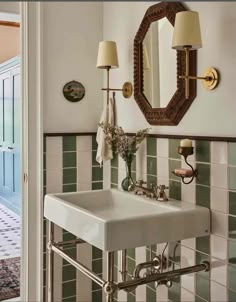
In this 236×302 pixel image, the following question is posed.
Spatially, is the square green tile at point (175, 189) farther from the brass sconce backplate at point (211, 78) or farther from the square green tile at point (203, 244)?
the brass sconce backplate at point (211, 78)

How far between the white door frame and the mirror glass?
0.68 meters

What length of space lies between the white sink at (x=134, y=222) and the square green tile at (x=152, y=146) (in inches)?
10.6

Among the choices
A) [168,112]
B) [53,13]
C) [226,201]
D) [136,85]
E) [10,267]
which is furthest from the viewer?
[10,267]

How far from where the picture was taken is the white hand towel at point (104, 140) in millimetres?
2370

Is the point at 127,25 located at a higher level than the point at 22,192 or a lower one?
higher

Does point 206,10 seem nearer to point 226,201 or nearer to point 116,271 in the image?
point 226,201

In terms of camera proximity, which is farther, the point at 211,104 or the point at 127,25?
the point at 127,25

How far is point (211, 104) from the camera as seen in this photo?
1723 millimetres

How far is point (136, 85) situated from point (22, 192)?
0.99m

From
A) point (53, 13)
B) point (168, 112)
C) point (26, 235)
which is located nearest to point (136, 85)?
point (168, 112)

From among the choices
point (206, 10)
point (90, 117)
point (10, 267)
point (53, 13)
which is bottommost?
point (10, 267)

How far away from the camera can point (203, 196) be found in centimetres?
177

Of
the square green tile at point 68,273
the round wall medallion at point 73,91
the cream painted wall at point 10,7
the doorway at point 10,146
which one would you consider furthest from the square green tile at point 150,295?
the cream painted wall at point 10,7

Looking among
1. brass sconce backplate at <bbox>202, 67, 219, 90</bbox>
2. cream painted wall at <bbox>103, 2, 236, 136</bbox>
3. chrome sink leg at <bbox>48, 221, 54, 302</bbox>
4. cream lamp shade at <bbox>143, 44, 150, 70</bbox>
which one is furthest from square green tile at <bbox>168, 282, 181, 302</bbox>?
cream lamp shade at <bbox>143, 44, 150, 70</bbox>
